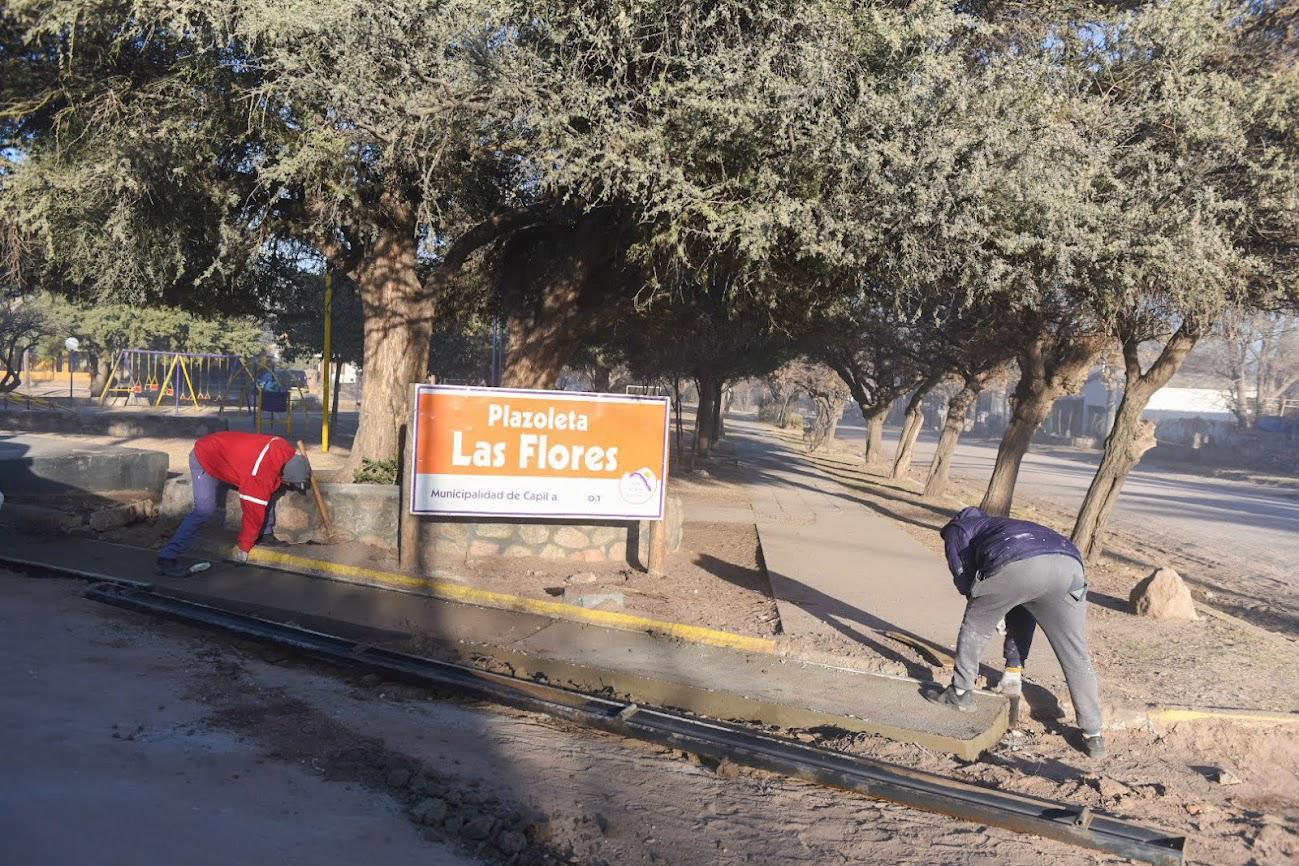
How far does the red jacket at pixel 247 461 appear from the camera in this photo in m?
8.56

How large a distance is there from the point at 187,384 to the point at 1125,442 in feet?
107

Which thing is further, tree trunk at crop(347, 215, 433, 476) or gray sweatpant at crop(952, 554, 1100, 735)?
tree trunk at crop(347, 215, 433, 476)

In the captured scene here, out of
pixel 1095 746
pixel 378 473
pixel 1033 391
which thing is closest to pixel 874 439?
pixel 1033 391

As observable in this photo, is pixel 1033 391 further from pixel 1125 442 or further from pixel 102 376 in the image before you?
pixel 102 376

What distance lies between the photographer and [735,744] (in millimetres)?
5766

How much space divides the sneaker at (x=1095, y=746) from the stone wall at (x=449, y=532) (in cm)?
457

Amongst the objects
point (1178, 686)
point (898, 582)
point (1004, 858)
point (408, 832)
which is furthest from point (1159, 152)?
point (408, 832)

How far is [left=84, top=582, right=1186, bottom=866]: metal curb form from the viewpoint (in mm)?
4910

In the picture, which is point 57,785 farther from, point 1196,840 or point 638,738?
point 1196,840

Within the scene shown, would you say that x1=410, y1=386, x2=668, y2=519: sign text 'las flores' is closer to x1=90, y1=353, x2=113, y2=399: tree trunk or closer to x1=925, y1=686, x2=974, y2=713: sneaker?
x1=925, y1=686, x2=974, y2=713: sneaker

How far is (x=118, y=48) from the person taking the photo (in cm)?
1070

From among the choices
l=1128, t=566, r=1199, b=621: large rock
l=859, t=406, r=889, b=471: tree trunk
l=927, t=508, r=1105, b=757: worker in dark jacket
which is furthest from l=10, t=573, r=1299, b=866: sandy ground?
l=859, t=406, r=889, b=471: tree trunk

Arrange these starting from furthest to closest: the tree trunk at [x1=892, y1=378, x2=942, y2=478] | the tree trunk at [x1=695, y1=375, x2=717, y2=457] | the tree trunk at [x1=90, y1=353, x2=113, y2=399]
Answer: the tree trunk at [x1=90, y1=353, x2=113, y2=399] → the tree trunk at [x1=892, y1=378, x2=942, y2=478] → the tree trunk at [x1=695, y1=375, x2=717, y2=457]

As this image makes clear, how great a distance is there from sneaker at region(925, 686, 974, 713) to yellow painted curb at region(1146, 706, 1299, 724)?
131 cm
